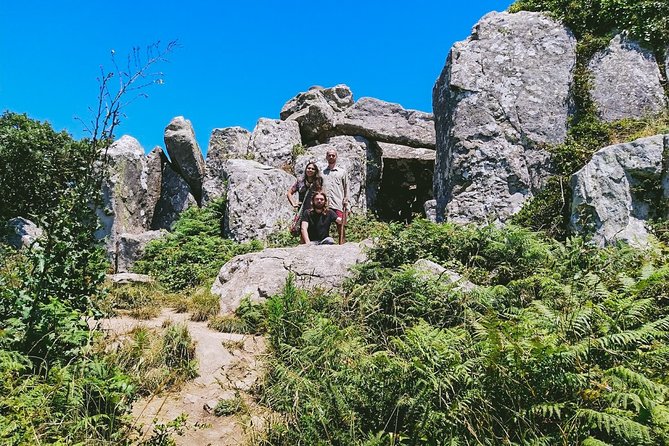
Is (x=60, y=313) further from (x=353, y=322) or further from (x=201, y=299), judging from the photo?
(x=201, y=299)

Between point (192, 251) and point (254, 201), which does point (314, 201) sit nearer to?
point (192, 251)

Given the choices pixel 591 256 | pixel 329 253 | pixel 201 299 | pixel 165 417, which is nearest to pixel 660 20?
pixel 591 256

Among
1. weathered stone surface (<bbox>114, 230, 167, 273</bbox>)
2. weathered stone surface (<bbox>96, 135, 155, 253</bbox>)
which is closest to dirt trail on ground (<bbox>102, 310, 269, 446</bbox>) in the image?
weathered stone surface (<bbox>114, 230, 167, 273</bbox>)

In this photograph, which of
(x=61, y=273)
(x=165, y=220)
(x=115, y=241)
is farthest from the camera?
(x=165, y=220)

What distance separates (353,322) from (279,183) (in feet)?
26.2

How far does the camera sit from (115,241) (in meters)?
13.1

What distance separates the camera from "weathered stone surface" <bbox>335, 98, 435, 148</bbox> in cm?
1623

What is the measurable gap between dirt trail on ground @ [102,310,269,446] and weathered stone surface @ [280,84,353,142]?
428 inches

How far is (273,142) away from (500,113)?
7.07m

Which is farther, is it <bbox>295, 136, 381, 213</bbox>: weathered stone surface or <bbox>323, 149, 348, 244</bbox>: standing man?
<bbox>295, 136, 381, 213</bbox>: weathered stone surface

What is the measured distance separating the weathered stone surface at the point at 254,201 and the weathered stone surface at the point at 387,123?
387cm

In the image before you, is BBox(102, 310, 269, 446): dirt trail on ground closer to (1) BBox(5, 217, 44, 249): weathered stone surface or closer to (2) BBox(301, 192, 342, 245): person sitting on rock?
(2) BBox(301, 192, 342, 245): person sitting on rock

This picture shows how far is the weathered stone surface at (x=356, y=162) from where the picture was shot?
14516mm

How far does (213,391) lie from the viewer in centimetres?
493
